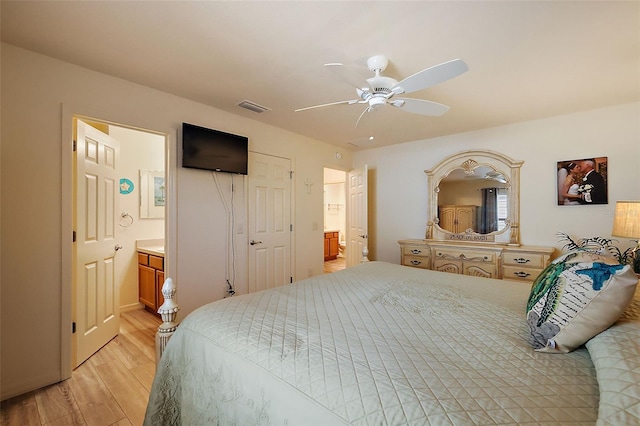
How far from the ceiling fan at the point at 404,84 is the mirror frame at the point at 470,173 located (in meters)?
2.04

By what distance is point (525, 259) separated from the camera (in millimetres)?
3236

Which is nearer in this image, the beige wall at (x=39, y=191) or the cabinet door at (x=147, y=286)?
the beige wall at (x=39, y=191)

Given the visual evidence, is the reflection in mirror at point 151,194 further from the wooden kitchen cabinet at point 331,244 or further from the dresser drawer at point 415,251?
the wooden kitchen cabinet at point 331,244

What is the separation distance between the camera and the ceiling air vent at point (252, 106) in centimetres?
293

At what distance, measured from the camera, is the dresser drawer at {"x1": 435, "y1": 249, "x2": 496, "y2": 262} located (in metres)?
3.47

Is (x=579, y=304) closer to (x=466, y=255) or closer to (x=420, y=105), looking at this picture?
(x=420, y=105)

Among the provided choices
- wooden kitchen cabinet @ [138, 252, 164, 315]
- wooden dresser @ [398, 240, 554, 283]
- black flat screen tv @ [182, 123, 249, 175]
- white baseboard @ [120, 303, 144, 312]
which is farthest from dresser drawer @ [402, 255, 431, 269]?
white baseboard @ [120, 303, 144, 312]

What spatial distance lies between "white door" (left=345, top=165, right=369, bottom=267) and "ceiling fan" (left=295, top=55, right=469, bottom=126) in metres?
2.25

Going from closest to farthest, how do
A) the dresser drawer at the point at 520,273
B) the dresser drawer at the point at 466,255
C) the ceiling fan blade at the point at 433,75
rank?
1. the ceiling fan blade at the point at 433,75
2. the dresser drawer at the point at 520,273
3. the dresser drawer at the point at 466,255

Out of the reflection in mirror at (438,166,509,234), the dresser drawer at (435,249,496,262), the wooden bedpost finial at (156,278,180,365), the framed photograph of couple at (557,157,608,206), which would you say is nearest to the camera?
the wooden bedpost finial at (156,278,180,365)

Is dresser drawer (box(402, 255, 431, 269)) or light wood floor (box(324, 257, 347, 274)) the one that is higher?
dresser drawer (box(402, 255, 431, 269))

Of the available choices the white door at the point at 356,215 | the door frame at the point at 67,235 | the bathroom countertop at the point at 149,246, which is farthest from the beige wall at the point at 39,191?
the white door at the point at 356,215

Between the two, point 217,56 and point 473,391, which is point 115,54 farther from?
point 473,391

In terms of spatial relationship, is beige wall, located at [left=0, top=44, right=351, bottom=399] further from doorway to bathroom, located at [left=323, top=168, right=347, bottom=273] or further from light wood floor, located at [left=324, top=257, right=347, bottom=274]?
doorway to bathroom, located at [left=323, top=168, right=347, bottom=273]
